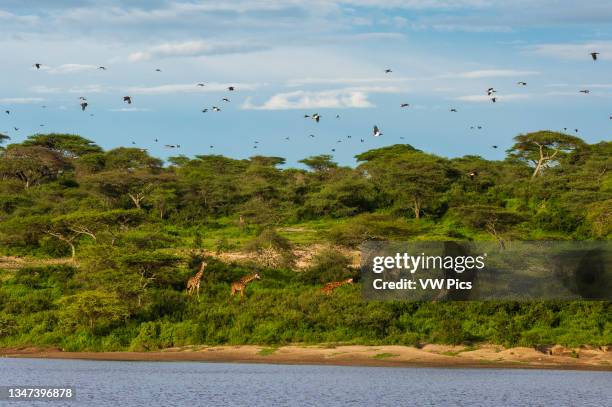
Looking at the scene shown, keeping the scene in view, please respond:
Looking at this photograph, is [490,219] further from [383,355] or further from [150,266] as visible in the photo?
[150,266]

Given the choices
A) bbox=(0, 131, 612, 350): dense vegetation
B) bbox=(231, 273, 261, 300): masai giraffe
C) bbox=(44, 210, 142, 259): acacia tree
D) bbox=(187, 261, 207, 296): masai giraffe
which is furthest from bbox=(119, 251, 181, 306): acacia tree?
bbox=(44, 210, 142, 259): acacia tree

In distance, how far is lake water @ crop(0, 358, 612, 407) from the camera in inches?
1166

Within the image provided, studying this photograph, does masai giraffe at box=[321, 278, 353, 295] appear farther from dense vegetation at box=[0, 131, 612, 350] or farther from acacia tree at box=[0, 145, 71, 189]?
acacia tree at box=[0, 145, 71, 189]

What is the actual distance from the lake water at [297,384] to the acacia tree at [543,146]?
44.3m

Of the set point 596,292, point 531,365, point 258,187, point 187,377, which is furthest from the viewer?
point 258,187

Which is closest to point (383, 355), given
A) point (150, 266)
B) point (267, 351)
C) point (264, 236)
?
point (267, 351)

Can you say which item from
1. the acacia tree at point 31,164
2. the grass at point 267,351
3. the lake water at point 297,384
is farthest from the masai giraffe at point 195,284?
the acacia tree at point 31,164

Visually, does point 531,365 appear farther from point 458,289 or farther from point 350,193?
point 350,193

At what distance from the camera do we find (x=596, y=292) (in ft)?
151

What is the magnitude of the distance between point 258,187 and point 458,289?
30241mm

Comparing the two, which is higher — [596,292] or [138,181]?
[138,181]

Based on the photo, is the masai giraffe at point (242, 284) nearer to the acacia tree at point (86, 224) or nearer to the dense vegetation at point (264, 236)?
the dense vegetation at point (264, 236)

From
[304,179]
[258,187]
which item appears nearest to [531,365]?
[258,187]

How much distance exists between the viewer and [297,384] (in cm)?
3312
